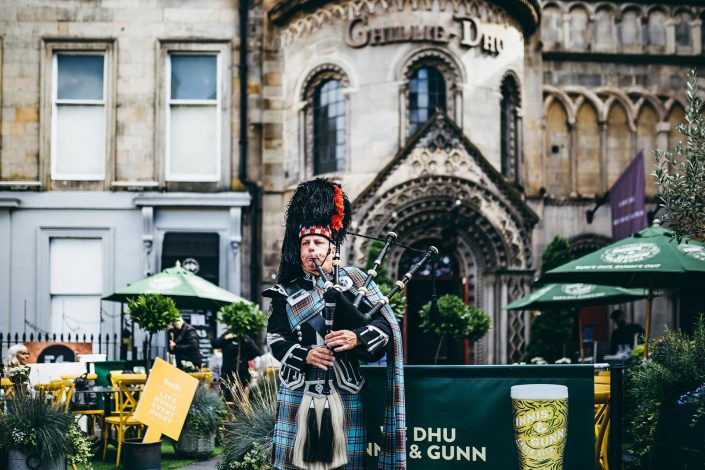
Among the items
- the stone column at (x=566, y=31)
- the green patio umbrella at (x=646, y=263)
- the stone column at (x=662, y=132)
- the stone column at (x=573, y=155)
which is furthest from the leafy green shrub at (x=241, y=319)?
the stone column at (x=662, y=132)

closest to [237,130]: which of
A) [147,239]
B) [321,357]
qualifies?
[147,239]

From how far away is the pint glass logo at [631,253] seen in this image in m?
12.2

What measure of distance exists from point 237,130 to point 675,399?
58.1 feet

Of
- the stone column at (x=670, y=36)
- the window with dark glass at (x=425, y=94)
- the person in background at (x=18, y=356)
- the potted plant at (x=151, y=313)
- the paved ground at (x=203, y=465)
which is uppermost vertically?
the stone column at (x=670, y=36)

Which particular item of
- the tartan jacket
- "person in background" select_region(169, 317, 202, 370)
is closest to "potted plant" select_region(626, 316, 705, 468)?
the tartan jacket

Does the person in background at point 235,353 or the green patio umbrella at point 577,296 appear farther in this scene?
the green patio umbrella at point 577,296

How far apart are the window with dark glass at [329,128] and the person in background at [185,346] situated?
775 centimetres

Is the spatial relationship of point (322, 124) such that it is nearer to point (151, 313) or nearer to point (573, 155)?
point (573, 155)

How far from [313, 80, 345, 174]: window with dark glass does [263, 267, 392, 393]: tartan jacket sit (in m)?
16.7

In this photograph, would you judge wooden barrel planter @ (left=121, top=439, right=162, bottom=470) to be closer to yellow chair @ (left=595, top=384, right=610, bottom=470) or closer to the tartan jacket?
yellow chair @ (left=595, top=384, right=610, bottom=470)

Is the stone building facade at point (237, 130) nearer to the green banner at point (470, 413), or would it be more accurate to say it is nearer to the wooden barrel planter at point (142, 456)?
the wooden barrel planter at point (142, 456)

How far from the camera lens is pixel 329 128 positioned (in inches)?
924

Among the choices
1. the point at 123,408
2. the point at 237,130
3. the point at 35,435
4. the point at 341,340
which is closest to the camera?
the point at 341,340

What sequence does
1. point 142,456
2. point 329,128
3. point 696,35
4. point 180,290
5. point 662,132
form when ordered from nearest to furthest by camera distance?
point 142,456, point 180,290, point 329,128, point 662,132, point 696,35
